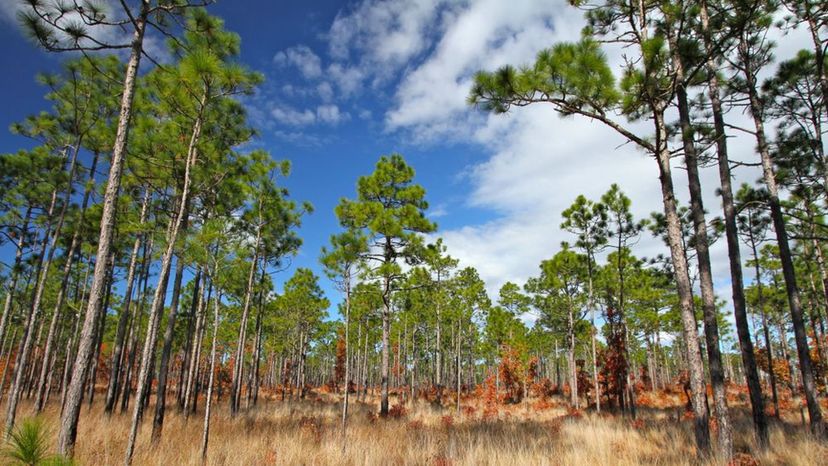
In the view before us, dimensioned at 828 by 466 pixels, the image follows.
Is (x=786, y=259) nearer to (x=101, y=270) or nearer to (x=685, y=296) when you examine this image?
(x=685, y=296)

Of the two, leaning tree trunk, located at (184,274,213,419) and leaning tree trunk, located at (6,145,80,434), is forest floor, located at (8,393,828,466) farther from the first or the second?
leaning tree trunk, located at (184,274,213,419)

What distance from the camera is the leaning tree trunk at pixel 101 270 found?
487 cm

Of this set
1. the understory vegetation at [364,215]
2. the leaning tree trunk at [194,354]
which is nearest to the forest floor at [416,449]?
the understory vegetation at [364,215]

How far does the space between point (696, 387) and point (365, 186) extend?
11029mm

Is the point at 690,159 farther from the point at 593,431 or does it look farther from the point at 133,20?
the point at 133,20

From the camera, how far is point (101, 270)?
17.4 feet

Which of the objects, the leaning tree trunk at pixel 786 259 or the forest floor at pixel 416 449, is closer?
the forest floor at pixel 416 449

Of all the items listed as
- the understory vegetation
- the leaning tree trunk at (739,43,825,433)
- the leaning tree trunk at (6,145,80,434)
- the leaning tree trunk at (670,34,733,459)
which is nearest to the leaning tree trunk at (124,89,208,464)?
the understory vegetation

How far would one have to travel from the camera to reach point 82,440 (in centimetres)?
698

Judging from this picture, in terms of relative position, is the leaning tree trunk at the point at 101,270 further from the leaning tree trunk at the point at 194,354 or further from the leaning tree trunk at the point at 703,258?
the leaning tree trunk at the point at 703,258

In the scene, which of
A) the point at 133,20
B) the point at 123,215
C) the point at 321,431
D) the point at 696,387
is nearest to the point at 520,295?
the point at 321,431

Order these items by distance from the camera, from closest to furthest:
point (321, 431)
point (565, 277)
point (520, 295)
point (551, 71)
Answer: point (551, 71)
point (321, 431)
point (565, 277)
point (520, 295)

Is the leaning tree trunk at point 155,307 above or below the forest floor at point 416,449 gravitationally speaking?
above

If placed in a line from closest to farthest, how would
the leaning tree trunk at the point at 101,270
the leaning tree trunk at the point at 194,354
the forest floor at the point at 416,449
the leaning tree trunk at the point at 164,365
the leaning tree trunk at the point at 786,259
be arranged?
the leaning tree trunk at the point at 101,270 < the forest floor at the point at 416,449 < the leaning tree trunk at the point at 786,259 < the leaning tree trunk at the point at 164,365 < the leaning tree trunk at the point at 194,354
